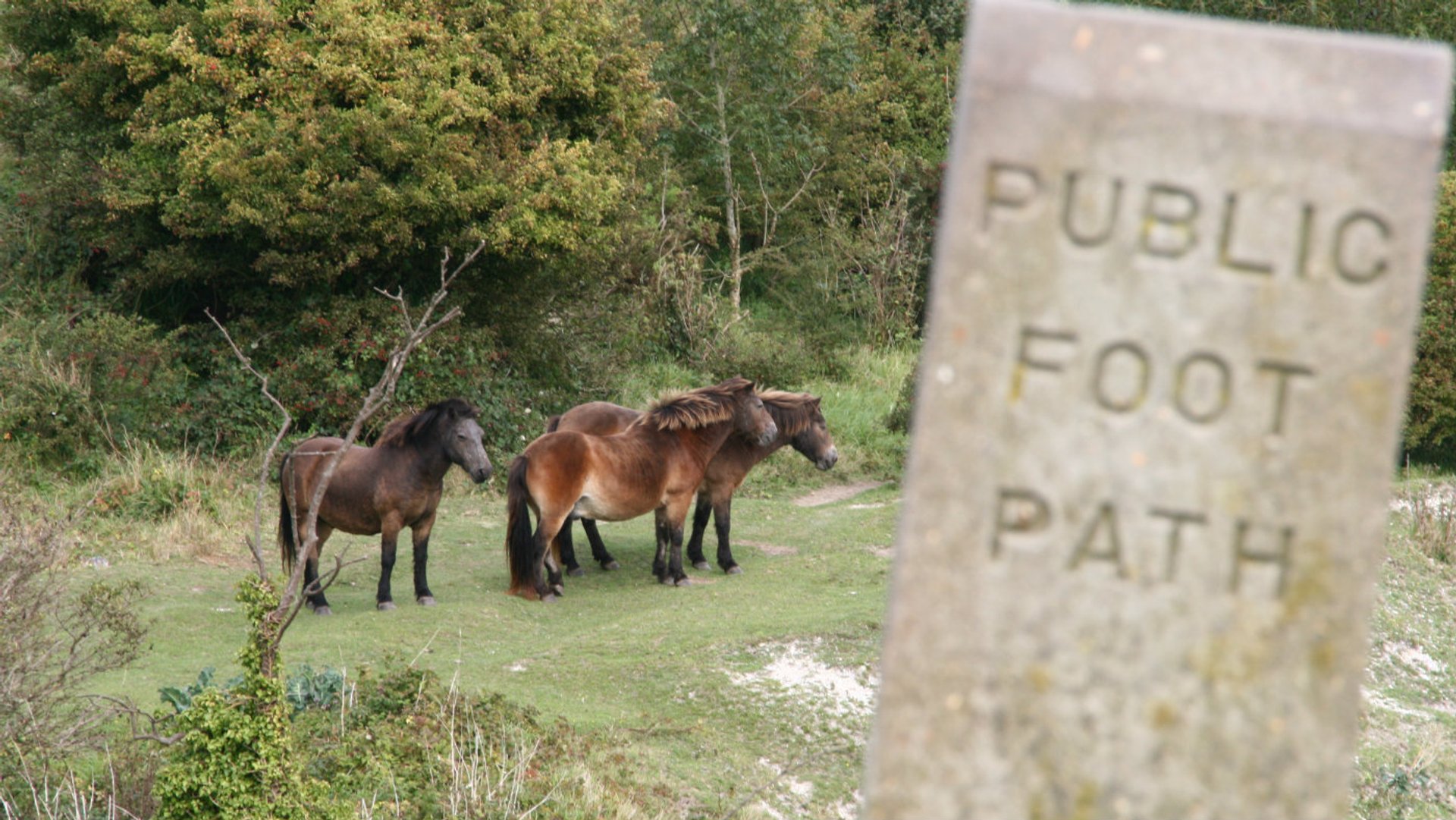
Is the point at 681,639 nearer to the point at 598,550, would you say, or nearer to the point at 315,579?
the point at 315,579

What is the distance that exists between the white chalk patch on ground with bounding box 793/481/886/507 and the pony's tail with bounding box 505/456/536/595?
5611mm

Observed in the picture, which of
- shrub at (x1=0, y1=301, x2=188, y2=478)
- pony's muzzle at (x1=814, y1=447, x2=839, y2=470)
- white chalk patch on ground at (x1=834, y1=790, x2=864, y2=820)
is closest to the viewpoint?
white chalk patch on ground at (x1=834, y1=790, x2=864, y2=820)

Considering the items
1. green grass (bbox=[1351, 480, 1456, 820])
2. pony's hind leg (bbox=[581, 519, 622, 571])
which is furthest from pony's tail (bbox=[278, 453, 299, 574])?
green grass (bbox=[1351, 480, 1456, 820])

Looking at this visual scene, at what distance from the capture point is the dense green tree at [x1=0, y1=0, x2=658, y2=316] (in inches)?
573

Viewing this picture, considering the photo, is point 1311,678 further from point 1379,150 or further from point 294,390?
point 294,390

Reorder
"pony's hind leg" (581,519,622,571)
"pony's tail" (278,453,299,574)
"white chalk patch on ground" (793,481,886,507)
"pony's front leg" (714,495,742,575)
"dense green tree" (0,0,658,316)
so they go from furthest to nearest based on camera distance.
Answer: "white chalk patch on ground" (793,481,886,507), "dense green tree" (0,0,658,316), "pony's hind leg" (581,519,622,571), "pony's front leg" (714,495,742,575), "pony's tail" (278,453,299,574)

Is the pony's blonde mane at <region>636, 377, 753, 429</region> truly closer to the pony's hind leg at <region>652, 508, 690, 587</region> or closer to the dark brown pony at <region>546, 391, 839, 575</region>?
the dark brown pony at <region>546, 391, 839, 575</region>

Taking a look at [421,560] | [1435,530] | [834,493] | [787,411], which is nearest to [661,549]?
[787,411]

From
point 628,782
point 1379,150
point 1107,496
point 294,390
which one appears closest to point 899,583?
point 1107,496

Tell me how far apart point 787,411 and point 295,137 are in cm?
615

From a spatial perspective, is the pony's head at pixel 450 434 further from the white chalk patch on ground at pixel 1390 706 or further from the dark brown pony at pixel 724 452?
the white chalk patch on ground at pixel 1390 706

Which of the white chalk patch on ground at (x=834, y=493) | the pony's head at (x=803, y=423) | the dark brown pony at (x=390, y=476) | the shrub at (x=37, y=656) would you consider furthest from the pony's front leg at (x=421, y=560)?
the white chalk patch on ground at (x=834, y=493)

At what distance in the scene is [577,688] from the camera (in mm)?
8523

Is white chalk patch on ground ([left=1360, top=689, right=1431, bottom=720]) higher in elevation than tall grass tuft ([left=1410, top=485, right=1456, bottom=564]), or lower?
lower
